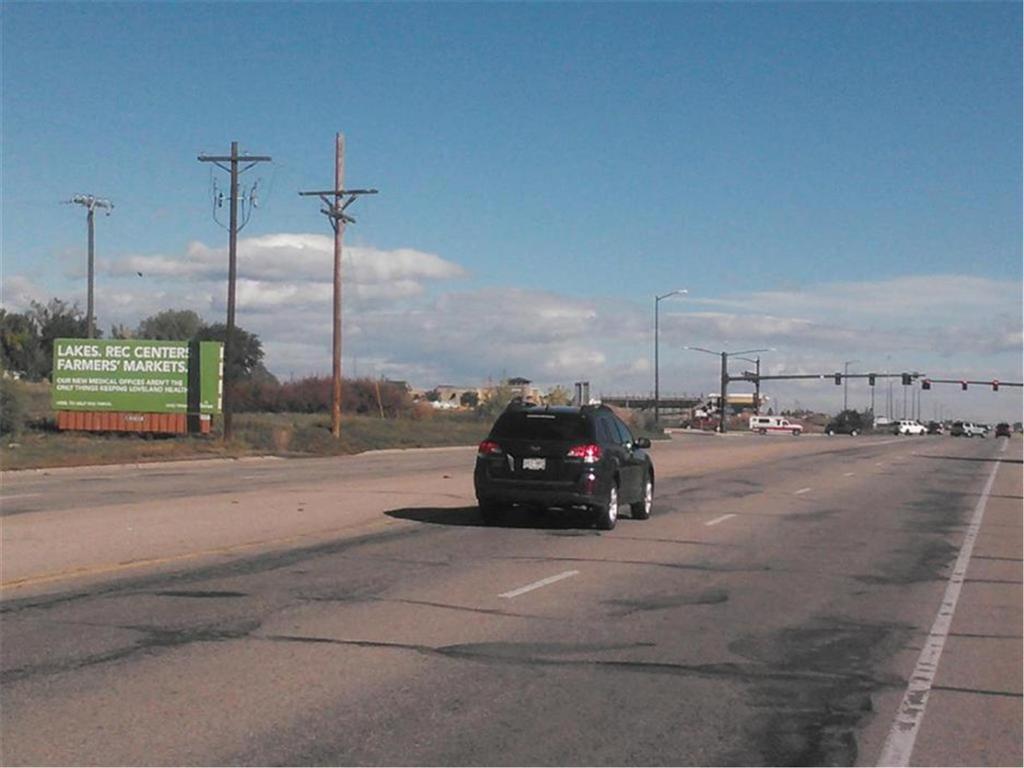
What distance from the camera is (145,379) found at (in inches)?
2132

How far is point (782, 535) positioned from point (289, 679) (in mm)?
13010

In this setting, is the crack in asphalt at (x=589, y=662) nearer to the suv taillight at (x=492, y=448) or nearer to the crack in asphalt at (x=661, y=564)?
the crack in asphalt at (x=661, y=564)

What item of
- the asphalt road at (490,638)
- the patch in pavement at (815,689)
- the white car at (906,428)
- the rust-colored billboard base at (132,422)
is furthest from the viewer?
the white car at (906,428)

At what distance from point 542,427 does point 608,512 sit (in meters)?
1.60

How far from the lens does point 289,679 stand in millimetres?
9609

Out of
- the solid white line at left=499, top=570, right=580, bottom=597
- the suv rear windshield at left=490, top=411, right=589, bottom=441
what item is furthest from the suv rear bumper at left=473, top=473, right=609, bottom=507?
the solid white line at left=499, top=570, right=580, bottom=597

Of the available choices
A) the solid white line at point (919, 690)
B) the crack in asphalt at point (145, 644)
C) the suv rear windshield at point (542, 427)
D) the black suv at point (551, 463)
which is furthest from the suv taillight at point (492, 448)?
the crack in asphalt at point (145, 644)

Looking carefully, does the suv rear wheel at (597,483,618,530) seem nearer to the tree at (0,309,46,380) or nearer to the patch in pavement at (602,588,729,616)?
the patch in pavement at (602,588,729,616)

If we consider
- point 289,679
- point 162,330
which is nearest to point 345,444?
point 289,679

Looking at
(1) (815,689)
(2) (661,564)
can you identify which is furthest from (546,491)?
(1) (815,689)

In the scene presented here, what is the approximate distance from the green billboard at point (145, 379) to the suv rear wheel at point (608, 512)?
34.9 meters

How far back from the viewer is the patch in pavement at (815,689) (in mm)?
8031

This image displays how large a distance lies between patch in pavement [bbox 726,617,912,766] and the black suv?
307 inches

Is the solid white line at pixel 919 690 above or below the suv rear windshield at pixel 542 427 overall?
below
